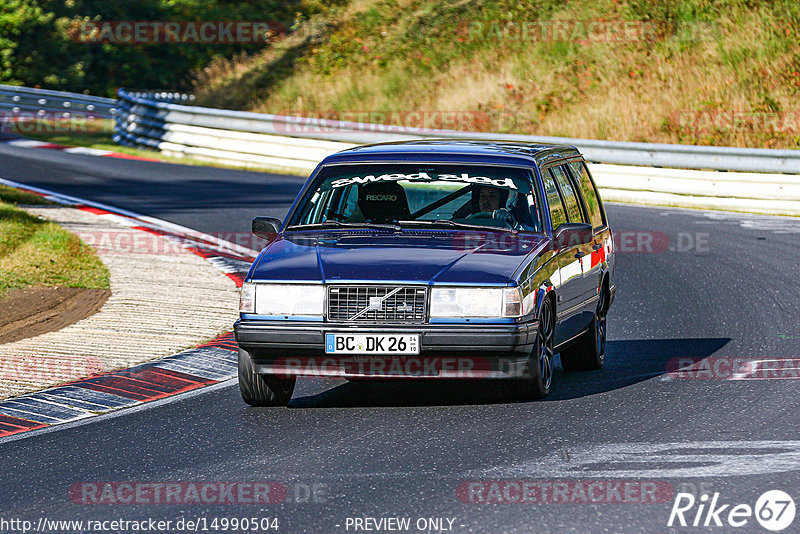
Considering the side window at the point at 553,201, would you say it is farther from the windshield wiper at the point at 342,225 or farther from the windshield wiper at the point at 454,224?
the windshield wiper at the point at 342,225

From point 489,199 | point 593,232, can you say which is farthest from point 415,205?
point 593,232

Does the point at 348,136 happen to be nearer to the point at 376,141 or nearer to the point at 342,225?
the point at 376,141

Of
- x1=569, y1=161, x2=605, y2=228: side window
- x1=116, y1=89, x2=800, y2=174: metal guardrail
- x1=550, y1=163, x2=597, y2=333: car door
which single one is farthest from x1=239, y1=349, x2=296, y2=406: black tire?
x1=116, y1=89, x2=800, y2=174: metal guardrail

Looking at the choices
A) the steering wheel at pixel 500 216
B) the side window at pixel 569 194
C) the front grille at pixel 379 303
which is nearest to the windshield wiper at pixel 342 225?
the steering wheel at pixel 500 216

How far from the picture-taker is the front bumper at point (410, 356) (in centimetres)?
744

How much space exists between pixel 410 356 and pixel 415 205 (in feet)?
6.45

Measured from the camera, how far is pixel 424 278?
7504 millimetres

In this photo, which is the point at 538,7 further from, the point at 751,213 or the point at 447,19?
the point at 751,213

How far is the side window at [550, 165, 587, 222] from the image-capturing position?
369 inches

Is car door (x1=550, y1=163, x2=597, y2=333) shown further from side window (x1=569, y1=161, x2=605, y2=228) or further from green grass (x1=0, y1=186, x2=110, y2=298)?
green grass (x1=0, y1=186, x2=110, y2=298)

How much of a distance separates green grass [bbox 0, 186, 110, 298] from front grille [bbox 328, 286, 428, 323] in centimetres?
555

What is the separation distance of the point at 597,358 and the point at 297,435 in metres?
2.99

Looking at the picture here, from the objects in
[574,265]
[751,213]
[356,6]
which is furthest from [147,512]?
[356,6]

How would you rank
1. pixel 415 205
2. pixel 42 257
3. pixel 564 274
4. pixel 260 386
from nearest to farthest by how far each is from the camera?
pixel 260 386
pixel 564 274
pixel 415 205
pixel 42 257
